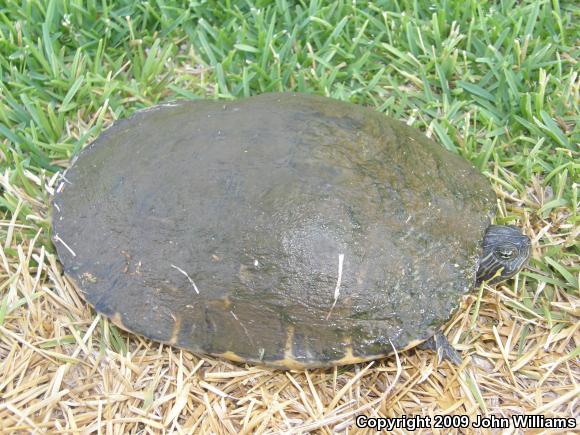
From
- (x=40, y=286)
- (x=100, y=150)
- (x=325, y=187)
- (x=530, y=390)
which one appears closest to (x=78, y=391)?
(x=40, y=286)

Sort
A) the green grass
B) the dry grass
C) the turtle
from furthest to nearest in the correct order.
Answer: the green grass, the dry grass, the turtle

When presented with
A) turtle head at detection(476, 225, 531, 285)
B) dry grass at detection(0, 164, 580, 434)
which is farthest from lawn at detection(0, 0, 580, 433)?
turtle head at detection(476, 225, 531, 285)

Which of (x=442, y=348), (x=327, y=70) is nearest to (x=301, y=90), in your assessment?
(x=327, y=70)

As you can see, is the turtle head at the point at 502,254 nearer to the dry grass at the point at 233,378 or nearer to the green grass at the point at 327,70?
the dry grass at the point at 233,378

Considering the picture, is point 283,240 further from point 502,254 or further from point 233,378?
point 502,254

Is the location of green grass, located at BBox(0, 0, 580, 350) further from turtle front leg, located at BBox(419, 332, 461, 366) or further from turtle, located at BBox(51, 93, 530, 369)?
turtle front leg, located at BBox(419, 332, 461, 366)

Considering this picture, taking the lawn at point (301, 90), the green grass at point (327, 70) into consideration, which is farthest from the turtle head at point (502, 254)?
the green grass at point (327, 70)
